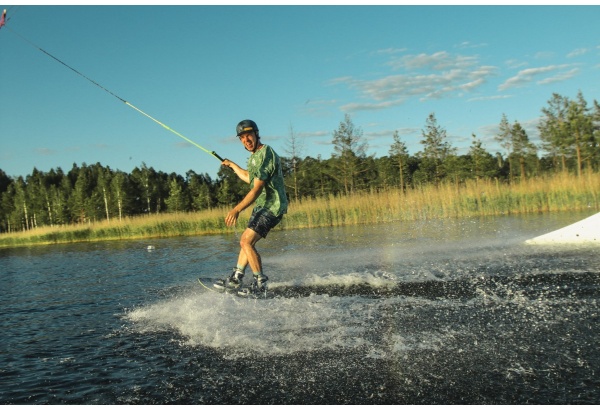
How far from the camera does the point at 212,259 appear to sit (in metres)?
13.5

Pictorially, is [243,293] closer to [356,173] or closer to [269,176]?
[269,176]

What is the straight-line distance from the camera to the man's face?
265 inches

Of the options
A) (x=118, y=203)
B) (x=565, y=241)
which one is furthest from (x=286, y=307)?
(x=118, y=203)

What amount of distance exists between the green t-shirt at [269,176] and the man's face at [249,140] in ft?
0.54

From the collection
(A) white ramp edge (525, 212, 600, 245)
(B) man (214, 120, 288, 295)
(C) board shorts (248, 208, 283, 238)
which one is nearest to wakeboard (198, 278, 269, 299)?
(B) man (214, 120, 288, 295)

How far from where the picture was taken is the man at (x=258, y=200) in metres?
6.57

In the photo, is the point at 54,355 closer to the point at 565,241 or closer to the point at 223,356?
the point at 223,356

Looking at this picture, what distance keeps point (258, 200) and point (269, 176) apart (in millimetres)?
514

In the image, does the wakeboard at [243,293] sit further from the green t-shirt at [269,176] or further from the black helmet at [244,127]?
the black helmet at [244,127]

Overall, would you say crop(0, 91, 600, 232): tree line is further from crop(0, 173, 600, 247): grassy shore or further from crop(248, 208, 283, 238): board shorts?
crop(248, 208, 283, 238): board shorts

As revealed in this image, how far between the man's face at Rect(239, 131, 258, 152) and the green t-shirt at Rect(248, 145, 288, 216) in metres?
0.16

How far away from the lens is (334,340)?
449 centimetres

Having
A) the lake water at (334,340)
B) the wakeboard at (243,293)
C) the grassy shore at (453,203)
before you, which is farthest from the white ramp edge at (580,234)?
the grassy shore at (453,203)
